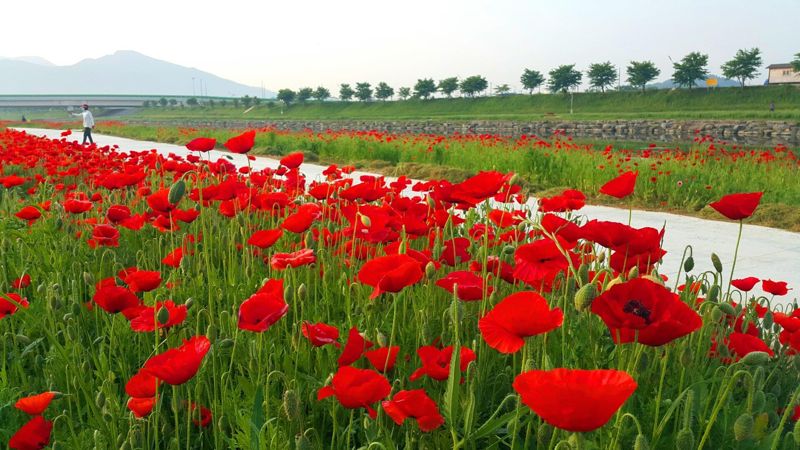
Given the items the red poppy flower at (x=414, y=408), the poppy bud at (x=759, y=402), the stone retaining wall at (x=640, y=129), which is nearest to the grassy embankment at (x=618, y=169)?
the poppy bud at (x=759, y=402)

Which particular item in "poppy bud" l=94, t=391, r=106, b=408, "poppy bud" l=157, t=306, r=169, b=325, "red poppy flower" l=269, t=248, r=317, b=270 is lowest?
"poppy bud" l=94, t=391, r=106, b=408

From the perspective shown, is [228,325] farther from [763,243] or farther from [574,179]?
[574,179]

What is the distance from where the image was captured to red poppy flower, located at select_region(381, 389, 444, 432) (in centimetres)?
121

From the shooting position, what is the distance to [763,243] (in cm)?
587

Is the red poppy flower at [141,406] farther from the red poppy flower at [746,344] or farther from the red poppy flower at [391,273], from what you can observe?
the red poppy flower at [746,344]

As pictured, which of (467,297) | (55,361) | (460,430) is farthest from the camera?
(55,361)

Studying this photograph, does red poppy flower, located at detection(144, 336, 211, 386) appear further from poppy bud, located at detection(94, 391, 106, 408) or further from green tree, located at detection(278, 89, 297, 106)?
green tree, located at detection(278, 89, 297, 106)

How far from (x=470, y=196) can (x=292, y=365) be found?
695 millimetres

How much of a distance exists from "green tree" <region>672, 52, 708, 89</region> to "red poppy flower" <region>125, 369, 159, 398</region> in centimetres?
5501

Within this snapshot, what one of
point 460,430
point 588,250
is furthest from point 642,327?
point 588,250

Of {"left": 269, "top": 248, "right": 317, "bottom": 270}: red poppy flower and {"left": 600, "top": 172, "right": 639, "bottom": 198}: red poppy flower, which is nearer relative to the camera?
{"left": 269, "top": 248, "right": 317, "bottom": 270}: red poppy flower

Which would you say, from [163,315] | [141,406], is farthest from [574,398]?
[163,315]

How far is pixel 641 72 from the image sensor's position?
2146 inches

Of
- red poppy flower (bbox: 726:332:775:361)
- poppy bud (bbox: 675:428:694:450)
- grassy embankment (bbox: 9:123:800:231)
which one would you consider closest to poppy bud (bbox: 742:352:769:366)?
poppy bud (bbox: 675:428:694:450)
